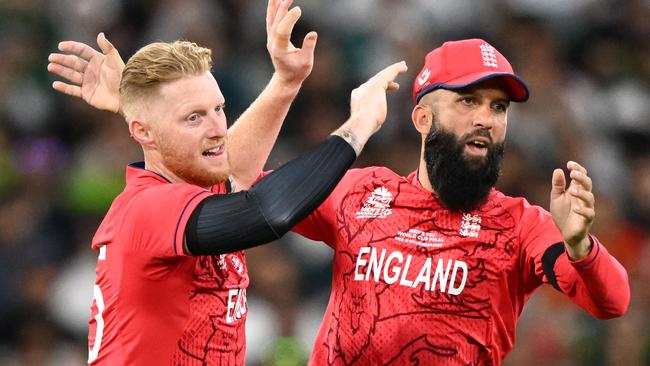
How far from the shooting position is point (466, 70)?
4.85 meters

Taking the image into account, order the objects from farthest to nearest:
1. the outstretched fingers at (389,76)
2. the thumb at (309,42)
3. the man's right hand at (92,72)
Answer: the man's right hand at (92,72), the outstretched fingers at (389,76), the thumb at (309,42)

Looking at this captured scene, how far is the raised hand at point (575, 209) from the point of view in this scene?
424 centimetres

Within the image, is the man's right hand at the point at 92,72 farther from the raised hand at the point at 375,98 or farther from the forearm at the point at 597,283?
the forearm at the point at 597,283

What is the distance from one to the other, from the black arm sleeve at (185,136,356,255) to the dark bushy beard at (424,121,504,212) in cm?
A: 80

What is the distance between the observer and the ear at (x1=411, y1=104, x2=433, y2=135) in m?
4.99

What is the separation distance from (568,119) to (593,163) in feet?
1.24

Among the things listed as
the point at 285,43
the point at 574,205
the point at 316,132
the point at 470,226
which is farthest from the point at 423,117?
the point at 316,132

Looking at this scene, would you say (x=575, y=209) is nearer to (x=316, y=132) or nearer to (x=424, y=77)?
(x=424, y=77)

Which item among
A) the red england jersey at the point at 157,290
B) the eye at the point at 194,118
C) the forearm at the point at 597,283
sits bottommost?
the red england jersey at the point at 157,290

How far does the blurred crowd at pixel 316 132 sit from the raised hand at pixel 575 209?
2946 millimetres

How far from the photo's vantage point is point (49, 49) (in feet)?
30.9

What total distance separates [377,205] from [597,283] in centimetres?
98

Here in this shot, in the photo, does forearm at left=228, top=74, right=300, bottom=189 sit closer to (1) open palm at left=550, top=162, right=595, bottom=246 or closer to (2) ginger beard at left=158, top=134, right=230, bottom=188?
(2) ginger beard at left=158, top=134, right=230, bottom=188

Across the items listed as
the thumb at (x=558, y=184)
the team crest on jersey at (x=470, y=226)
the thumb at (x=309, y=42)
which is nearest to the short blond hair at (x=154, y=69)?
the thumb at (x=309, y=42)
